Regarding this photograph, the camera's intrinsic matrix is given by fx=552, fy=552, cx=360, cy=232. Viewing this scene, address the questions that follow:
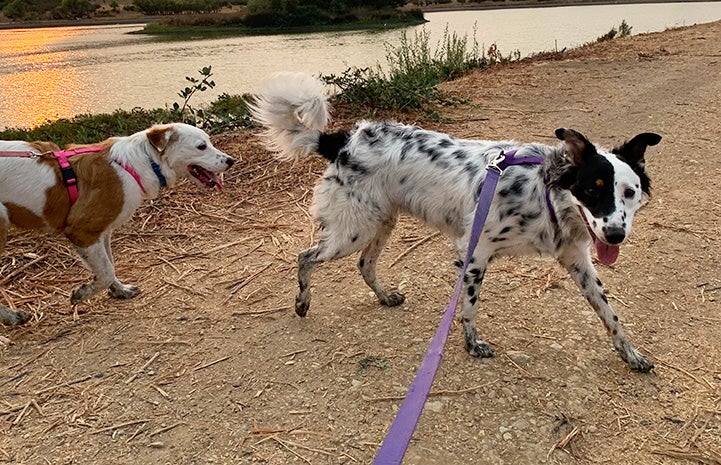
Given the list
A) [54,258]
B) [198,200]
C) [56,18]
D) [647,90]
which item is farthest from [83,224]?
[56,18]

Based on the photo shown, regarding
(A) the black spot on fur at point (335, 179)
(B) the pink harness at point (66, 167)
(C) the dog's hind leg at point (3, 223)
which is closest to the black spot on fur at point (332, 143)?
(A) the black spot on fur at point (335, 179)

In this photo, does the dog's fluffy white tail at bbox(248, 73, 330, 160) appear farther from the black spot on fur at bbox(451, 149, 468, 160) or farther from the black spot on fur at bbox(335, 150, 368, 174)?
the black spot on fur at bbox(451, 149, 468, 160)

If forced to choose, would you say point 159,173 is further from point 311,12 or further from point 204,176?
point 311,12

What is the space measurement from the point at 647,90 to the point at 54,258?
10627 mm

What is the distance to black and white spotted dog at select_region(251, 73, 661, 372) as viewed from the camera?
3068 mm

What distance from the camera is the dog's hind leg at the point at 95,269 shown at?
14.0 feet

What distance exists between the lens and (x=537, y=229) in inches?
135

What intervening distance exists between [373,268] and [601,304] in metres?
1.65

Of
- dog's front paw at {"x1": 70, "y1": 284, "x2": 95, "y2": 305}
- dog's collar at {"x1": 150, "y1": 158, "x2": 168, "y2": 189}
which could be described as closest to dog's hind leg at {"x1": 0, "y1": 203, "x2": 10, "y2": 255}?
dog's front paw at {"x1": 70, "y1": 284, "x2": 95, "y2": 305}

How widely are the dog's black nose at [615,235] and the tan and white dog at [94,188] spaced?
3.24 metres

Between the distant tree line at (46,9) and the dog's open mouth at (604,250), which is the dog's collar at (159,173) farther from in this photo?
the distant tree line at (46,9)

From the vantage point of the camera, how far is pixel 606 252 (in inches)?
120

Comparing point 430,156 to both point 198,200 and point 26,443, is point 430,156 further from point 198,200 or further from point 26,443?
point 198,200

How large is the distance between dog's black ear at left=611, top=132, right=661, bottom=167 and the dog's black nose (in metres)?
0.49
